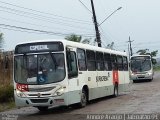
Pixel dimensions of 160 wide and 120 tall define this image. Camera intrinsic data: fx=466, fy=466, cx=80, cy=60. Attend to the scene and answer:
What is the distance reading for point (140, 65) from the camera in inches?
1857

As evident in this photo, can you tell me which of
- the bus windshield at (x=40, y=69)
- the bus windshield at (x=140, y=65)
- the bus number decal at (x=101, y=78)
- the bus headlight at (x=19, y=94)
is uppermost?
the bus windshield at (x=140, y=65)

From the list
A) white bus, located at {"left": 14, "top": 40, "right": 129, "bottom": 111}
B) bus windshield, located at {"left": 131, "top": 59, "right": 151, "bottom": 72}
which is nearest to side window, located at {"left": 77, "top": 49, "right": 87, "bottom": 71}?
white bus, located at {"left": 14, "top": 40, "right": 129, "bottom": 111}

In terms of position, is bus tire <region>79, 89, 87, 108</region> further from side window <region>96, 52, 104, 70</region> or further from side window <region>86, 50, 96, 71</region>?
side window <region>96, 52, 104, 70</region>

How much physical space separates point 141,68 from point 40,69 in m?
30.8

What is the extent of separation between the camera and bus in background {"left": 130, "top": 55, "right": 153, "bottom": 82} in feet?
154

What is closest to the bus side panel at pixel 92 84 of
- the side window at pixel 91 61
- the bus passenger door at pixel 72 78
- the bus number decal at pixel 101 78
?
the side window at pixel 91 61

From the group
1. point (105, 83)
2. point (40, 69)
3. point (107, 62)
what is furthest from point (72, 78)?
point (107, 62)

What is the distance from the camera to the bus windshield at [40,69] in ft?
56.4

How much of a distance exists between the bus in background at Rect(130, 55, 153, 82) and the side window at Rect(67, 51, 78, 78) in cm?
2897

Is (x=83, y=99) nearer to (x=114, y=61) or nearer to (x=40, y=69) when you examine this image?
(x=40, y=69)

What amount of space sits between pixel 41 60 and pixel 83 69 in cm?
269

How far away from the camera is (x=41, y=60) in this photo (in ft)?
57.3

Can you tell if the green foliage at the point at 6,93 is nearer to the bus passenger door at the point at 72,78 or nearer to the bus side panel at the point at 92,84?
the bus side panel at the point at 92,84

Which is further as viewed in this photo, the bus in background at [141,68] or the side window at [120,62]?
the bus in background at [141,68]
